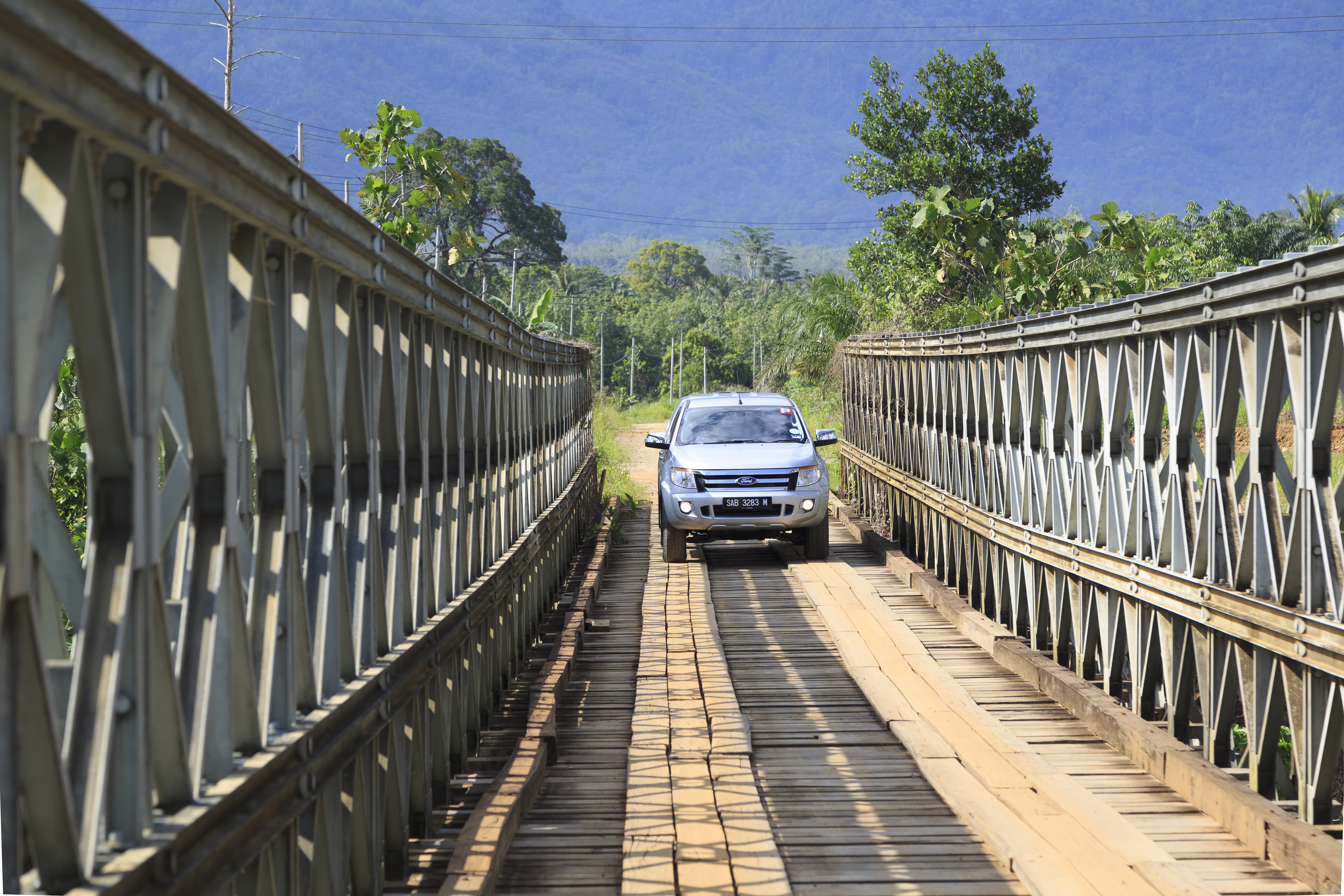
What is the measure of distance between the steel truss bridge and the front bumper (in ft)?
7.93

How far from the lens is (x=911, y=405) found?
13.1m

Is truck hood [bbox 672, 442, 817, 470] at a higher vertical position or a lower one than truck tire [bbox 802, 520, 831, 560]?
higher

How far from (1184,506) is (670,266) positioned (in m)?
131

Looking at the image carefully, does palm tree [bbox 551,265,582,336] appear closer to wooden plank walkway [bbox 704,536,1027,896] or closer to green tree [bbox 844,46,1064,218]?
green tree [bbox 844,46,1064,218]

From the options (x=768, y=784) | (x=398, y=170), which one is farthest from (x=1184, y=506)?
(x=398, y=170)

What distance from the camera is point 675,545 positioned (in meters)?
13.3

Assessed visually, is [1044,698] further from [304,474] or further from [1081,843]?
[304,474]

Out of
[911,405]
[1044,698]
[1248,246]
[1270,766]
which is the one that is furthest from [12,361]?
[1248,246]

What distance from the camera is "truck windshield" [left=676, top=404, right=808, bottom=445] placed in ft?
45.3

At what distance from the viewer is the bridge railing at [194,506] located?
2.08 metres

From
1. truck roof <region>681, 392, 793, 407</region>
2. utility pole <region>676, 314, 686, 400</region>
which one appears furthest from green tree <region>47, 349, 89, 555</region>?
utility pole <region>676, 314, 686, 400</region>

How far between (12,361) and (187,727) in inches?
50.3

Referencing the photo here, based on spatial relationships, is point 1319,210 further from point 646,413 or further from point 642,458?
point 642,458

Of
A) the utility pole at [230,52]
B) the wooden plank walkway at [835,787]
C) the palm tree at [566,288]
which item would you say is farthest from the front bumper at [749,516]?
the palm tree at [566,288]
